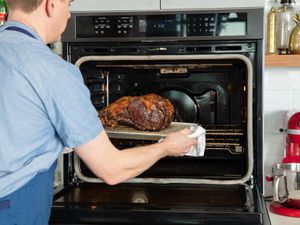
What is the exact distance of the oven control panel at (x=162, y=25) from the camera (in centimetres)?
159

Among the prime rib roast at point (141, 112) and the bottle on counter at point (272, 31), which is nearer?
the prime rib roast at point (141, 112)

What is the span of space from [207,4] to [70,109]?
75 centimetres

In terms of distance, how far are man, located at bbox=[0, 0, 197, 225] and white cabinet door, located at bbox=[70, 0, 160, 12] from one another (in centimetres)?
52

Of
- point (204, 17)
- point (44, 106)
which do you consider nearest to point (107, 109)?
point (204, 17)

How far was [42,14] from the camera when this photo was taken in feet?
3.62

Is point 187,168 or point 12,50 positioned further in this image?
point 187,168

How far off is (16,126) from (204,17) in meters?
0.81

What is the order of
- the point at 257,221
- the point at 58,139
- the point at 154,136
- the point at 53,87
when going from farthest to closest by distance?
the point at 154,136 → the point at 257,221 → the point at 58,139 → the point at 53,87

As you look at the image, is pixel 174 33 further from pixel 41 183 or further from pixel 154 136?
pixel 41 183

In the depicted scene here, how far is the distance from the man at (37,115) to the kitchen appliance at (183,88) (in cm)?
29

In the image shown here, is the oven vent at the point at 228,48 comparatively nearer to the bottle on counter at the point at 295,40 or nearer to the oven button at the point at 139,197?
the bottle on counter at the point at 295,40

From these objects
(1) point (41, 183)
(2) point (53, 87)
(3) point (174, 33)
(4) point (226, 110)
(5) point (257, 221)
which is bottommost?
(5) point (257, 221)

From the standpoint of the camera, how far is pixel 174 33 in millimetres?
1614


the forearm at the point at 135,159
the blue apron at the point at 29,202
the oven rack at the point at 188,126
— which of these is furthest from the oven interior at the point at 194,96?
the blue apron at the point at 29,202
